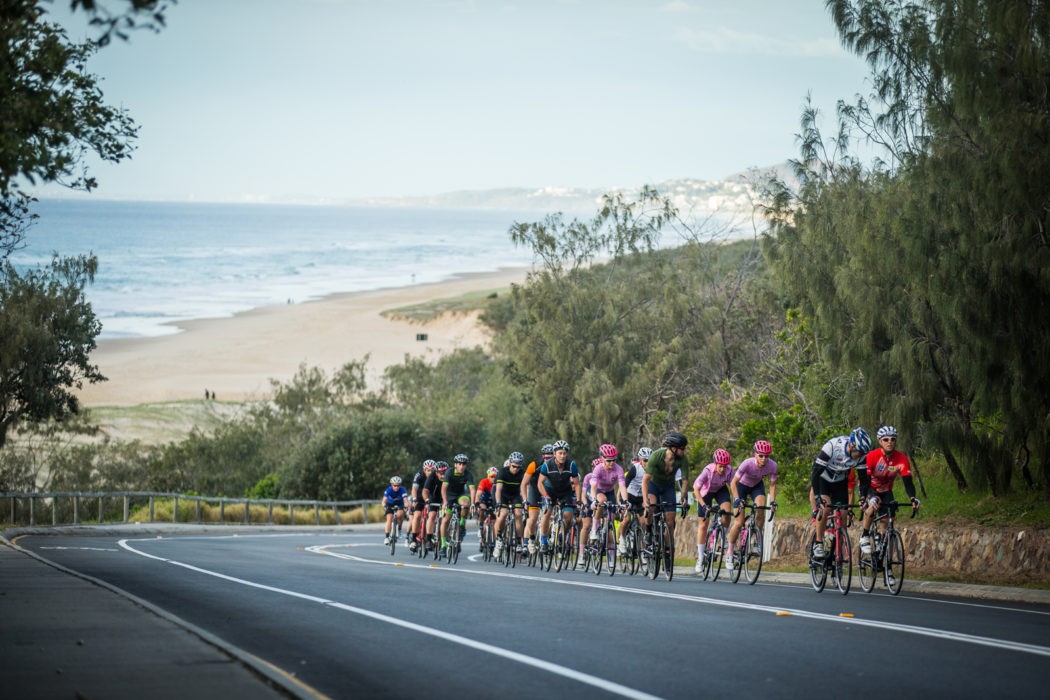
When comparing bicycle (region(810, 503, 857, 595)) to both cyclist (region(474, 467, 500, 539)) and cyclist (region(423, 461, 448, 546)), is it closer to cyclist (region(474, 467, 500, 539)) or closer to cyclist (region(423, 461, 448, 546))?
cyclist (region(423, 461, 448, 546))

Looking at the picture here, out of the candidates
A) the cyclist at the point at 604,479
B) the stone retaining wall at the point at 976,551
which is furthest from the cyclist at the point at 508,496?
the stone retaining wall at the point at 976,551

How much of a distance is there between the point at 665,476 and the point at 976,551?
4684mm

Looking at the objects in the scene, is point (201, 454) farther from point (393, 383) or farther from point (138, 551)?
point (138, 551)

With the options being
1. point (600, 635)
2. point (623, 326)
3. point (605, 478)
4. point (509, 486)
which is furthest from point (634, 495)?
point (623, 326)

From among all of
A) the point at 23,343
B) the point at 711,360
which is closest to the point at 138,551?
the point at 23,343

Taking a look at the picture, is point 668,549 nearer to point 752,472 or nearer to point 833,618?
point 752,472

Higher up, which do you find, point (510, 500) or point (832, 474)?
point (832, 474)

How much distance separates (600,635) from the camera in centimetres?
1170

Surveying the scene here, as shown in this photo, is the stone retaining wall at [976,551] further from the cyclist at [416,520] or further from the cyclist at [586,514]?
the cyclist at [416,520]

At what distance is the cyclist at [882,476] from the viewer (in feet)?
52.1

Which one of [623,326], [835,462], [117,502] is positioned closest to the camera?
[835,462]

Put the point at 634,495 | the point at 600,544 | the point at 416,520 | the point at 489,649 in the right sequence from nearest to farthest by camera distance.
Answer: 1. the point at 489,649
2. the point at 634,495
3. the point at 600,544
4. the point at 416,520

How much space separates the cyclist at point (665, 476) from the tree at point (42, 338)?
78.5 ft

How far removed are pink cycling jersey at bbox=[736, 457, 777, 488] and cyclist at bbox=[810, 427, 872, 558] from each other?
4.49ft
